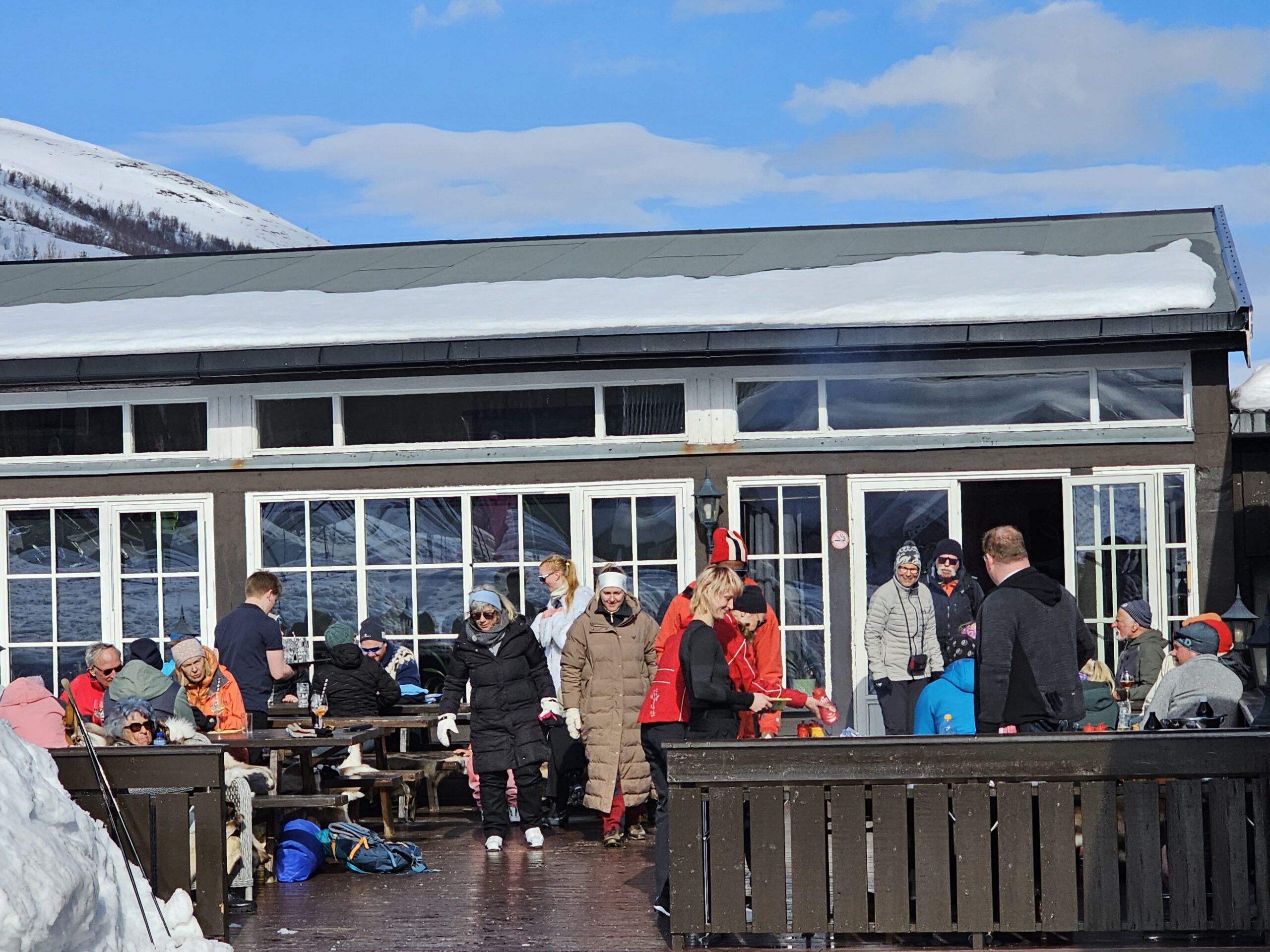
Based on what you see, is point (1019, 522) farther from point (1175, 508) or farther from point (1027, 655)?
point (1027, 655)

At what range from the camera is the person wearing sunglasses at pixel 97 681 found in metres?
9.12

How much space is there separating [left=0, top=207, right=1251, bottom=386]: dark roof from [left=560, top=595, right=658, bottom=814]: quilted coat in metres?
2.49

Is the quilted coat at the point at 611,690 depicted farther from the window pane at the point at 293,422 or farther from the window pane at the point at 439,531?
the window pane at the point at 293,422

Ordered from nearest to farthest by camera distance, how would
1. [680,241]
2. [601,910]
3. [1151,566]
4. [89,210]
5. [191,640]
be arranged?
[601,910]
[191,640]
[1151,566]
[680,241]
[89,210]

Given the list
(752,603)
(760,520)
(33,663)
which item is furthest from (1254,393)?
(33,663)

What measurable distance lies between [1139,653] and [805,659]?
2302mm

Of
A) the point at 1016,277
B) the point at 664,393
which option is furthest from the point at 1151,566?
the point at 664,393

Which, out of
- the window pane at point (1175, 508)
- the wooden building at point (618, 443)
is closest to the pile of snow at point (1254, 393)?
the wooden building at point (618, 443)

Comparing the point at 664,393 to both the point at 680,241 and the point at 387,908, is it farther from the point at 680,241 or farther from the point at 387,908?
the point at 387,908

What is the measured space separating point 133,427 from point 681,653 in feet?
19.6

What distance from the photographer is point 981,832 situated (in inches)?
238

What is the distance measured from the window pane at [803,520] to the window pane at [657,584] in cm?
83

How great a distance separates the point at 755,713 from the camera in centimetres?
744

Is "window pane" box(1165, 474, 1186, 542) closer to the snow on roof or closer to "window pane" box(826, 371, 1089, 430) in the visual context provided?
"window pane" box(826, 371, 1089, 430)
